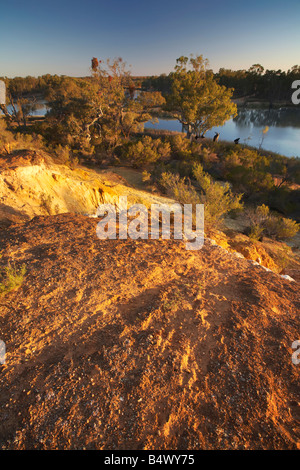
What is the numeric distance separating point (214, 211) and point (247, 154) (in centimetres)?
1055

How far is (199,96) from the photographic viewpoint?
1673 cm

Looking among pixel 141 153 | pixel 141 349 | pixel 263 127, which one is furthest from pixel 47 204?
pixel 263 127

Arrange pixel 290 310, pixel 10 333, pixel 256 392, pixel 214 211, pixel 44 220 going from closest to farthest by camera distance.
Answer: pixel 256 392
pixel 10 333
pixel 290 310
pixel 44 220
pixel 214 211

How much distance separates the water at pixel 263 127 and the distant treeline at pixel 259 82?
6.79m

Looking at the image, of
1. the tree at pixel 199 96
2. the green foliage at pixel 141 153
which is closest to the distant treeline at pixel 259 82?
the tree at pixel 199 96

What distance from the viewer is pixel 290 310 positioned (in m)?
3.35

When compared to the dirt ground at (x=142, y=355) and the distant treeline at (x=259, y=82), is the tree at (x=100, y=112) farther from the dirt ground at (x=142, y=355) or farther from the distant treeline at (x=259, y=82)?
the distant treeline at (x=259, y=82)

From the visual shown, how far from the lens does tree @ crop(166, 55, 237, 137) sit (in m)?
16.6

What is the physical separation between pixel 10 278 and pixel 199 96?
18.6 meters

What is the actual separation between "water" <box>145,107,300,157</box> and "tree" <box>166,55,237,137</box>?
506cm

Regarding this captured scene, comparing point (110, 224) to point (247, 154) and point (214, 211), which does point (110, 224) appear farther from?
Result: point (247, 154)

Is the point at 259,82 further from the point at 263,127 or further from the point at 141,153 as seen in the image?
the point at 141,153

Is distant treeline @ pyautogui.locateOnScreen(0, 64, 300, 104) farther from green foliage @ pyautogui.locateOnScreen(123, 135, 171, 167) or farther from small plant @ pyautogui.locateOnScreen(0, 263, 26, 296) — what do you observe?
small plant @ pyautogui.locateOnScreen(0, 263, 26, 296)
